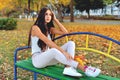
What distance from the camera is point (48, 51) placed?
187 inches

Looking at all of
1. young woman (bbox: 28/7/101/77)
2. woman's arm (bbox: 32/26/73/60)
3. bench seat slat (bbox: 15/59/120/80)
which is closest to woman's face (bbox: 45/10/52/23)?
young woman (bbox: 28/7/101/77)

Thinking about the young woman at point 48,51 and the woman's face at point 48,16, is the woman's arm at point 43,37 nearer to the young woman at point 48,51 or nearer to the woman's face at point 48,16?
the young woman at point 48,51

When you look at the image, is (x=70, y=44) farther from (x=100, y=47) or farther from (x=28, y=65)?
(x=100, y=47)

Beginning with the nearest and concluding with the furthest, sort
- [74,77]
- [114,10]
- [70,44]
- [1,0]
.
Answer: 1. [74,77]
2. [70,44]
3. [1,0]
4. [114,10]

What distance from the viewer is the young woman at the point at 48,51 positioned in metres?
4.47

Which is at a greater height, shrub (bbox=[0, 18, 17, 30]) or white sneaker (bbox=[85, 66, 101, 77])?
white sneaker (bbox=[85, 66, 101, 77])

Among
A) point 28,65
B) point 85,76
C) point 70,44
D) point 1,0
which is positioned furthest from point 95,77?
point 1,0

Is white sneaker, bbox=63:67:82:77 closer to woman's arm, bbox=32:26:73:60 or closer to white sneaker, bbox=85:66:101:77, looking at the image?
white sneaker, bbox=85:66:101:77

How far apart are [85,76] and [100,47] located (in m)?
5.45

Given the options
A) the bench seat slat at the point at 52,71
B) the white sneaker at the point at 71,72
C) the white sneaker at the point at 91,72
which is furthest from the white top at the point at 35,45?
the white sneaker at the point at 91,72

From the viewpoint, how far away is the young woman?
4473mm

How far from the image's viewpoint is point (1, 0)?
1512 inches

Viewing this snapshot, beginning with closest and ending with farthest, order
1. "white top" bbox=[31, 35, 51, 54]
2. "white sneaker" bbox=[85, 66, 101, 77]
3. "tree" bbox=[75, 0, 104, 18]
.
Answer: "white sneaker" bbox=[85, 66, 101, 77] → "white top" bbox=[31, 35, 51, 54] → "tree" bbox=[75, 0, 104, 18]

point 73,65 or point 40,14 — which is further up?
point 40,14
